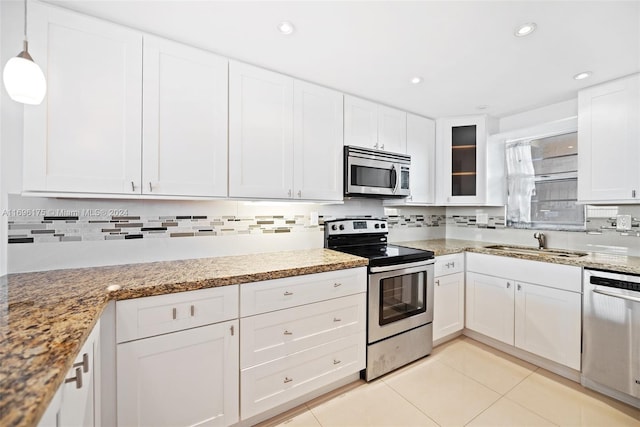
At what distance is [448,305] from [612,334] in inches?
41.0

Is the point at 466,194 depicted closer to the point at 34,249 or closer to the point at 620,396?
the point at 620,396

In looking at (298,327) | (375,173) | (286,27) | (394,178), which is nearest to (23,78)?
(286,27)

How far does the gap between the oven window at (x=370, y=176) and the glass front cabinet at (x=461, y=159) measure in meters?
0.85

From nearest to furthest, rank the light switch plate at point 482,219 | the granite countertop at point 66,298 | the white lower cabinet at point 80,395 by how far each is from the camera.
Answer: the granite countertop at point 66,298 → the white lower cabinet at point 80,395 → the light switch plate at point 482,219

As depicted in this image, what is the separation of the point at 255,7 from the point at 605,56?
7.31 ft

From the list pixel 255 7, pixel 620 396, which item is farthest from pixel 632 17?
pixel 620 396

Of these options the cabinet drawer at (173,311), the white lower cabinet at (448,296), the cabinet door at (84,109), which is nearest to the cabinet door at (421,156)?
the white lower cabinet at (448,296)

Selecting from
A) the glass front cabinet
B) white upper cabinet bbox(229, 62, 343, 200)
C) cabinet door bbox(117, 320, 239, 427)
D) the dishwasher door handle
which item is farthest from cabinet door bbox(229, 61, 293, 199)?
→ the dishwasher door handle

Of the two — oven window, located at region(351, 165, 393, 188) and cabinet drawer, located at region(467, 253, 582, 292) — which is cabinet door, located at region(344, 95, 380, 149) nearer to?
oven window, located at region(351, 165, 393, 188)

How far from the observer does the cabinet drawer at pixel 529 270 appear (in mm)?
1994

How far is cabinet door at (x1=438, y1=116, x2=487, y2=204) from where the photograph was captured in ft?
9.42

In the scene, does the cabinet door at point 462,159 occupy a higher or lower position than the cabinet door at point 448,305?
higher

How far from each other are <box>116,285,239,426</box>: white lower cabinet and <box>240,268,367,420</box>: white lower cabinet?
0.09 metres

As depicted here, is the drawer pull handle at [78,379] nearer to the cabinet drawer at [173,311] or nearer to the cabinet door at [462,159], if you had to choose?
the cabinet drawer at [173,311]
